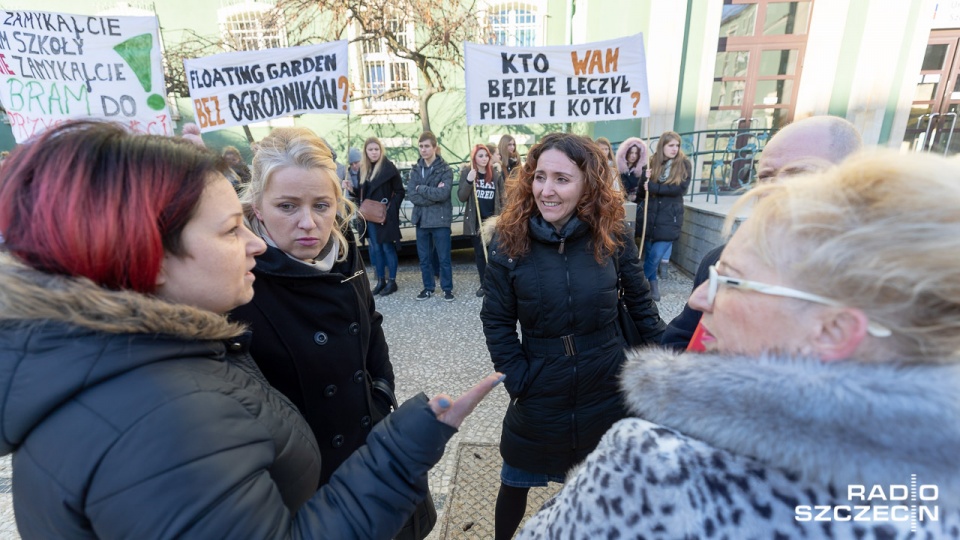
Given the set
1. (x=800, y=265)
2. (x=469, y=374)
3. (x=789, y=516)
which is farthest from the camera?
(x=469, y=374)

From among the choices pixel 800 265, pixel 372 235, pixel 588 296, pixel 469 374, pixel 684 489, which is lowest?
pixel 469 374

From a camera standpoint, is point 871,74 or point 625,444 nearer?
point 625,444

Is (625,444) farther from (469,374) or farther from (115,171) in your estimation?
(469,374)

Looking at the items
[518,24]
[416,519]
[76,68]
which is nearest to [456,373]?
[416,519]

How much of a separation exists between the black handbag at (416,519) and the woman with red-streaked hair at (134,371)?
2.73 feet

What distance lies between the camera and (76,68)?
4.10 meters

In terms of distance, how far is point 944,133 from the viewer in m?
8.53

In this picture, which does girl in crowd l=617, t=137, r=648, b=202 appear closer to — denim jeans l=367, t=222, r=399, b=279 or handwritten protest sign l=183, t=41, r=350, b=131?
denim jeans l=367, t=222, r=399, b=279

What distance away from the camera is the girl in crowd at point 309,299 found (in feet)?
4.57

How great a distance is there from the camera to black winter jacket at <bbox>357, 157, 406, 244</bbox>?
5602 mm

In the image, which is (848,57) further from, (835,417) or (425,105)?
(835,417)

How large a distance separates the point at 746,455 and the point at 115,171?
1.19 m

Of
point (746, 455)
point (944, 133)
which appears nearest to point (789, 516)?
point (746, 455)

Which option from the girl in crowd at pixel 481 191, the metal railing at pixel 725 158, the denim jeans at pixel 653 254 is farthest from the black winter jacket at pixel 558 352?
the metal railing at pixel 725 158
